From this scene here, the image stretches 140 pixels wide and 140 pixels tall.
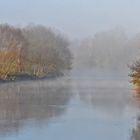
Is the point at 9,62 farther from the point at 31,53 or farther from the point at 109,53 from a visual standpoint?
the point at 109,53

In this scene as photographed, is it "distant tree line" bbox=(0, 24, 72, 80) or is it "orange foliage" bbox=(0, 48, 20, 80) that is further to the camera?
"distant tree line" bbox=(0, 24, 72, 80)

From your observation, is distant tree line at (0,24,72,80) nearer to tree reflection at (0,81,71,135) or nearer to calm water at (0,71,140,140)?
tree reflection at (0,81,71,135)

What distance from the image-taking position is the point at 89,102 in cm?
2906

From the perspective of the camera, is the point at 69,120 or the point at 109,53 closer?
the point at 69,120

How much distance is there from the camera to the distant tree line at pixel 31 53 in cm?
6152

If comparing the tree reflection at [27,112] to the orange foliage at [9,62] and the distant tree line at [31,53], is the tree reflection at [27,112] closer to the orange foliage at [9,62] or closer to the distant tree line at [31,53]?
the orange foliage at [9,62]

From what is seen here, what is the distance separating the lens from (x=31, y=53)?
7469cm

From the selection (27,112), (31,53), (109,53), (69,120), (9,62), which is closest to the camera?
(69,120)

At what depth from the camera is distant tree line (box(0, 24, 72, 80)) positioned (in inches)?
2422

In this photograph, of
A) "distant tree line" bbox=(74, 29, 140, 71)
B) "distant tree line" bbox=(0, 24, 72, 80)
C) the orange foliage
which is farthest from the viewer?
"distant tree line" bbox=(74, 29, 140, 71)

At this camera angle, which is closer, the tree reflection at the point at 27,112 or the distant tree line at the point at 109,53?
the tree reflection at the point at 27,112

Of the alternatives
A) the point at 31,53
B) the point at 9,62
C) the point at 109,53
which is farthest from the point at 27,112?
the point at 109,53

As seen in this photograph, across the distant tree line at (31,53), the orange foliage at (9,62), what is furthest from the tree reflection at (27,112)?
the distant tree line at (31,53)

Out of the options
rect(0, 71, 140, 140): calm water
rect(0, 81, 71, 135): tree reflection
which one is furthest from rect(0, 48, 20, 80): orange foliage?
rect(0, 71, 140, 140): calm water
